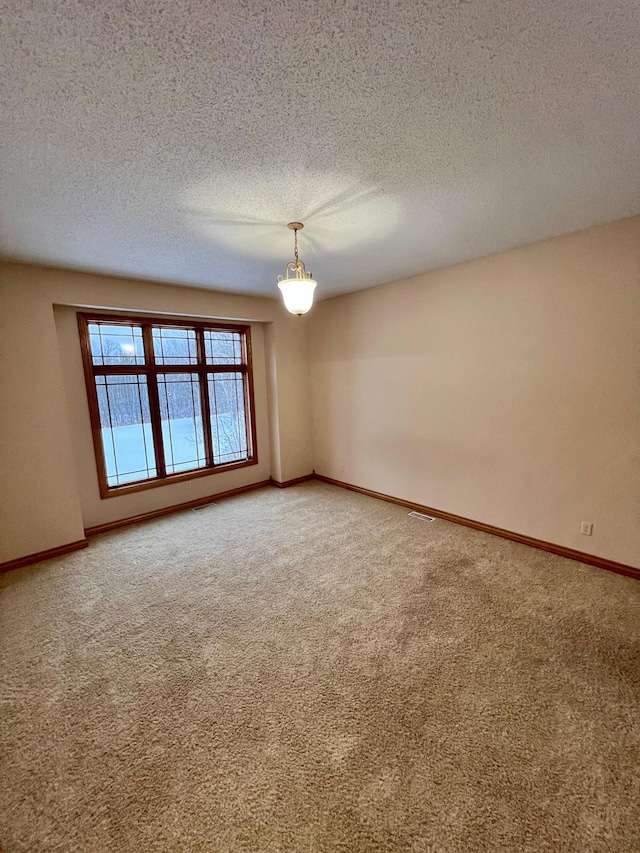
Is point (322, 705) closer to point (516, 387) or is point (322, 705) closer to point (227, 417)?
point (516, 387)

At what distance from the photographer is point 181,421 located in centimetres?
448

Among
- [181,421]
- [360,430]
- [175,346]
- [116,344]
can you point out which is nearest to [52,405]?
[116,344]

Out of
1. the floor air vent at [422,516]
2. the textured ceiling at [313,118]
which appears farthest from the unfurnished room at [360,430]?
the floor air vent at [422,516]

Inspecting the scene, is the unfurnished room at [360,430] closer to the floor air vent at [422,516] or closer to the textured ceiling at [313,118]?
the textured ceiling at [313,118]

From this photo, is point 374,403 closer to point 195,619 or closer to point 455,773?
point 195,619

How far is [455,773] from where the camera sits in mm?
1461

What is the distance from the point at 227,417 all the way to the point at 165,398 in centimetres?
88

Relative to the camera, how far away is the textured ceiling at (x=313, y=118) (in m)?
1.08

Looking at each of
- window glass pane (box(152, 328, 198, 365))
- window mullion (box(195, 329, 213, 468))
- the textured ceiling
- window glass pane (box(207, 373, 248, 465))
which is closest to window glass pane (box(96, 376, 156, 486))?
window glass pane (box(152, 328, 198, 365))

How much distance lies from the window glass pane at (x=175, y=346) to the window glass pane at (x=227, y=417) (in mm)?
356

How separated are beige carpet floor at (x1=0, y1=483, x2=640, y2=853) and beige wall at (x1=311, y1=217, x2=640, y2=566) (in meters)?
0.55

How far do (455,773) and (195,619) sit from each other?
1.71 m

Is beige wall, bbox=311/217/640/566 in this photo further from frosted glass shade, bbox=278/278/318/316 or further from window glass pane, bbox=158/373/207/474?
window glass pane, bbox=158/373/207/474

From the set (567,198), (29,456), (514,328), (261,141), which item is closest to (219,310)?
(29,456)
